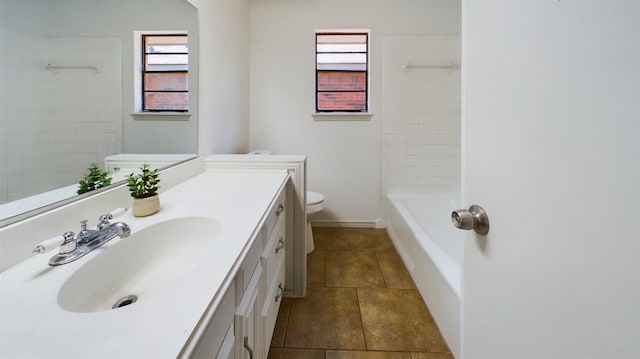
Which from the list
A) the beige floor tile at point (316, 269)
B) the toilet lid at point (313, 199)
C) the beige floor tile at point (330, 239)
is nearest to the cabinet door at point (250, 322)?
A: the beige floor tile at point (316, 269)

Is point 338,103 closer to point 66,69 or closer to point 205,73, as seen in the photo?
point 205,73

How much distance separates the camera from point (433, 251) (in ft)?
5.66

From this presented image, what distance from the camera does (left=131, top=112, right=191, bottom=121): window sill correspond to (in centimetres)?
122

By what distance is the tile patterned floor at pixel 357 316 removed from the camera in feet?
4.71

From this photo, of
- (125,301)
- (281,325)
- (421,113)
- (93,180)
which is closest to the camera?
(125,301)

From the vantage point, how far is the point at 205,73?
181 centimetres

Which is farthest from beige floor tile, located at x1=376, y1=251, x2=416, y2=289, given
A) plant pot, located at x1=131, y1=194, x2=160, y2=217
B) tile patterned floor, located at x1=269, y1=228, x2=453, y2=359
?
plant pot, located at x1=131, y1=194, x2=160, y2=217

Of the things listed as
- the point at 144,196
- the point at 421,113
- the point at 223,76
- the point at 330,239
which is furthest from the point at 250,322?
the point at 421,113

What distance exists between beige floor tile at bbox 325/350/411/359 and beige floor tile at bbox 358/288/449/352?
1.3 inches

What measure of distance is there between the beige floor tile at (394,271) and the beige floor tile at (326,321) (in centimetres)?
33

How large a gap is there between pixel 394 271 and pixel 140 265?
180cm

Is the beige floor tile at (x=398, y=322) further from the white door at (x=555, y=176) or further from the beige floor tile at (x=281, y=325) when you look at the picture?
the white door at (x=555, y=176)

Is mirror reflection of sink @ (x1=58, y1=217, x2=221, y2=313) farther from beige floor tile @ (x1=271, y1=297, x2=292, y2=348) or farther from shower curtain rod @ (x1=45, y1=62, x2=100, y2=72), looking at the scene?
beige floor tile @ (x1=271, y1=297, x2=292, y2=348)

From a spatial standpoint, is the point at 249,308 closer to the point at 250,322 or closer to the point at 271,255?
the point at 250,322
